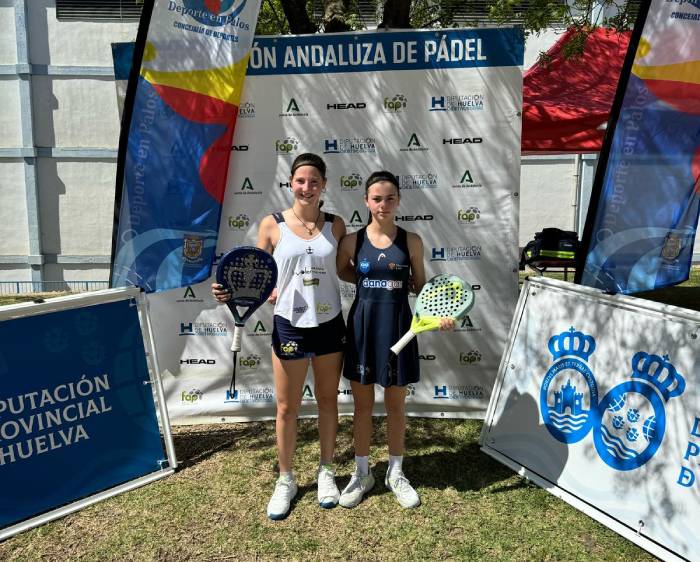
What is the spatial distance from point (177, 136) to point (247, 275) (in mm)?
1358

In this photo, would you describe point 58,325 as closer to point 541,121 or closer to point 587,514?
point 587,514

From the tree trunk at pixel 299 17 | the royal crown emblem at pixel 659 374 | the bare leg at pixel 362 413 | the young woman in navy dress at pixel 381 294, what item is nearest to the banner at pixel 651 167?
the royal crown emblem at pixel 659 374

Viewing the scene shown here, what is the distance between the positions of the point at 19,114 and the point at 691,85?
12079mm

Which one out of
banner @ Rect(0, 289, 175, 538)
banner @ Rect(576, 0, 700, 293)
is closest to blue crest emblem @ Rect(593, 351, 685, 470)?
banner @ Rect(576, 0, 700, 293)

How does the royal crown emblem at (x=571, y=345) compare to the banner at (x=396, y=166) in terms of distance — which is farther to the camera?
the banner at (x=396, y=166)

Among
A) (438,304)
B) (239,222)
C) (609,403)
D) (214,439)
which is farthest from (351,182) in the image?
(609,403)

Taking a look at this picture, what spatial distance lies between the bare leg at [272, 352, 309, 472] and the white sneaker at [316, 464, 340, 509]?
189 millimetres

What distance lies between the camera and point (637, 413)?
2840 millimetres

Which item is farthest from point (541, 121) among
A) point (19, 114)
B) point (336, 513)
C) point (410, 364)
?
point (19, 114)

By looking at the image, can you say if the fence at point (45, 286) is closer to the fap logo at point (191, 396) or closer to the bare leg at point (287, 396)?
the fap logo at point (191, 396)

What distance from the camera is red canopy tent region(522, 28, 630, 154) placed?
255 inches

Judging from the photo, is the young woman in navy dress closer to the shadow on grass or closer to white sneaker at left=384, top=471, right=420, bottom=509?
white sneaker at left=384, top=471, right=420, bottom=509

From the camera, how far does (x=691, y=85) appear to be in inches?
133

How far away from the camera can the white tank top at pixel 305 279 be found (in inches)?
117
